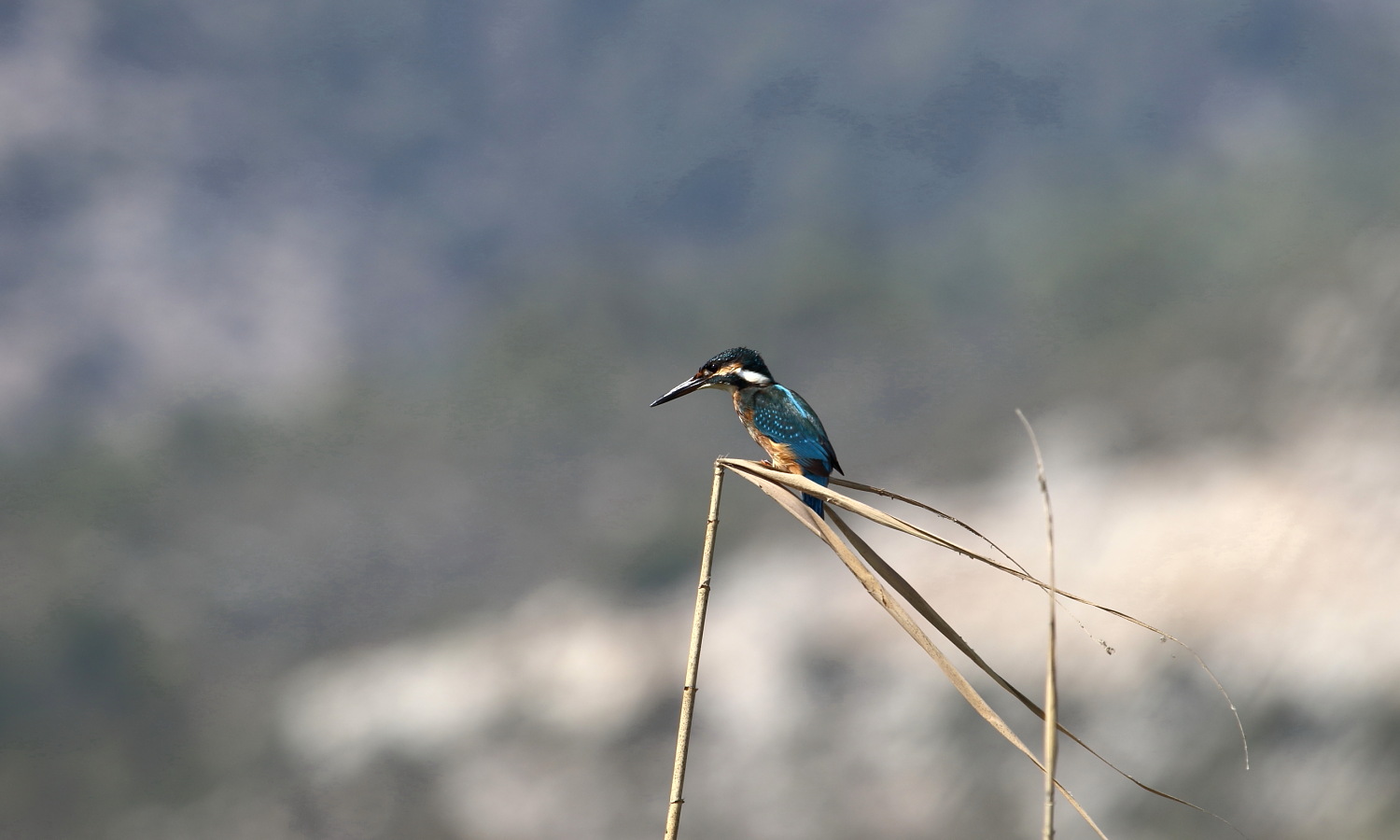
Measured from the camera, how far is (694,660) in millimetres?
1343

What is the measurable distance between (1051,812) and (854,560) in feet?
1.59

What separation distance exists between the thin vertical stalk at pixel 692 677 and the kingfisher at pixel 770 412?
815 millimetres

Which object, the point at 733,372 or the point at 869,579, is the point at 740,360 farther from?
the point at 869,579

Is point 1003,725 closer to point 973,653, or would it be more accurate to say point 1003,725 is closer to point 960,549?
point 973,653

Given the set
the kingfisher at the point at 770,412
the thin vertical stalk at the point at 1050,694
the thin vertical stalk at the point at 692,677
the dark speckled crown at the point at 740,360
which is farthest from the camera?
the dark speckled crown at the point at 740,360

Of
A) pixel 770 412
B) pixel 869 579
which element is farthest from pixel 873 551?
pixel 770 412

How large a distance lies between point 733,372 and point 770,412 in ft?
0.54

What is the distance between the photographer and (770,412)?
240 centimetres

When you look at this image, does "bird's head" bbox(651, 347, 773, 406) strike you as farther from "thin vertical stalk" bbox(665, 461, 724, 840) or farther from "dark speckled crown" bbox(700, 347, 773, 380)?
"thin vertical stalk" bbox(665, 461, 724, 840)

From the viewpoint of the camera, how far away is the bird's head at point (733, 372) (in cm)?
247

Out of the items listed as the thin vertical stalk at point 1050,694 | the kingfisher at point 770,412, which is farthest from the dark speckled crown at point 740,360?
the thin vertical stalk at point 1050,694

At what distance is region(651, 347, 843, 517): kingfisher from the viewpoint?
230 centimetres

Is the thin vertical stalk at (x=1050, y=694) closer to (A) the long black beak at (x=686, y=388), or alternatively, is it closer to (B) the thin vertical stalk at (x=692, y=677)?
(B) the thin vertical stalk at (x=692, y=677)

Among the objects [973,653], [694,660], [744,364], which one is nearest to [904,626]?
[973,653]
